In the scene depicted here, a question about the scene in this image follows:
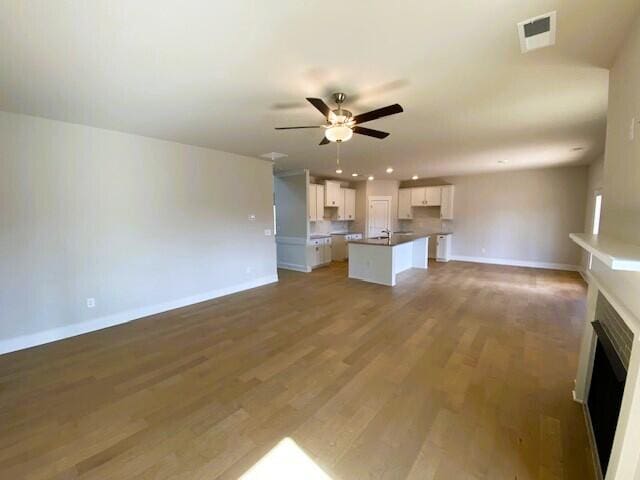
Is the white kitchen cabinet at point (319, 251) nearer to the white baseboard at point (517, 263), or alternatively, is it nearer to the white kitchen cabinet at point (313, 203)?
the white kitchen cabinet at point (313, 203)

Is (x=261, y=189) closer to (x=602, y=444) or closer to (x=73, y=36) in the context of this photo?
(x=73, y=36)

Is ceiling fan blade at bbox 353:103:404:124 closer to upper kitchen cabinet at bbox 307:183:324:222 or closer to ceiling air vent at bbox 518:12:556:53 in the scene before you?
ceiling air vent at bbox 518:12:556:53

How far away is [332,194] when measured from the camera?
320 inches

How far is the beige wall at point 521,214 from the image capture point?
21.9 feet

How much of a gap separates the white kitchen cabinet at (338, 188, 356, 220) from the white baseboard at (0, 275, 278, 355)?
4.74 metres

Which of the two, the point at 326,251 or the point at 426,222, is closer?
the point at 326,251

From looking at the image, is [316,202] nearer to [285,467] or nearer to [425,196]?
[425,196]

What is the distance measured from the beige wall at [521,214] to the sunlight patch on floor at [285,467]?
311 inches

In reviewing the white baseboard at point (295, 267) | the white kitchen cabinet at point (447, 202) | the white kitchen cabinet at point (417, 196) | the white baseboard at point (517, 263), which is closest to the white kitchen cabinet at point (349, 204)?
the white kitchen cabinet at point (417, 196)

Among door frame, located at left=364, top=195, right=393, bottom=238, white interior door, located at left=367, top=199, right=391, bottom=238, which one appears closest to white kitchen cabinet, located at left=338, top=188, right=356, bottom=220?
door frame, located at left=364, top=195, right=393, bottom=238

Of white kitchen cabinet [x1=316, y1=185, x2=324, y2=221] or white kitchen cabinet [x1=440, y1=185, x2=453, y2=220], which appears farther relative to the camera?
white kitchen cabinet [x1=440, y1=185, x2=453, y2=220]

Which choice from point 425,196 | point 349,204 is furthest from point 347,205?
point 425,196

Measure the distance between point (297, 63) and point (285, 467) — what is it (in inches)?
106

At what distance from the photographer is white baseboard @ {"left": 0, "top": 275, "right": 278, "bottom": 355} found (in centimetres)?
305
